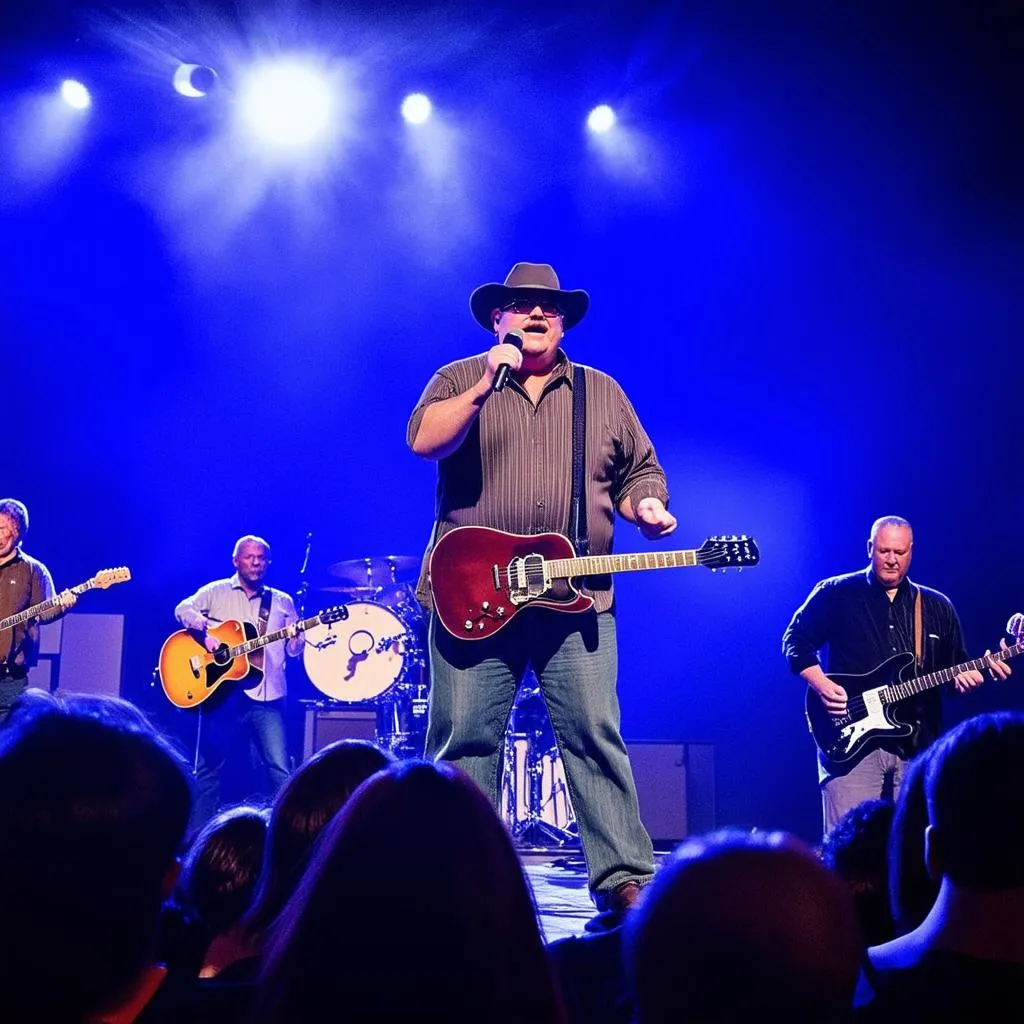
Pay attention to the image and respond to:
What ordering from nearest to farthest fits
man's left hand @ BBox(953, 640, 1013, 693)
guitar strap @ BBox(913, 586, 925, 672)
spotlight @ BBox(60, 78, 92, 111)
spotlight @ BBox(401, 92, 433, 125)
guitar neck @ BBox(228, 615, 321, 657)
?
1. man's left hand @ BBox(953, 640, 1013, 693)
2. guitar strap @ BBox(913, 586, 925, 672)
3. guitar neck @ BBox(228, 615, 321, 657)
4. spotlight @ BBox(60, 78, 92, 111)
5. spotlight @ BBox(401, 92, 433, 125)

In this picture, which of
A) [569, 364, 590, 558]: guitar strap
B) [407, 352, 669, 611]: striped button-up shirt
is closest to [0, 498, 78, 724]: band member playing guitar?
[407, 352, 669, 611]: striped button-up shirt

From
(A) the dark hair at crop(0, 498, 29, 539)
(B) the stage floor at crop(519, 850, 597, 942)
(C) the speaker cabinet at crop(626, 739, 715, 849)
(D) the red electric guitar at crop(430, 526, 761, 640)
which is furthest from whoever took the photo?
(C) the speaker cabinet at crop(626, 739, 715, 849)

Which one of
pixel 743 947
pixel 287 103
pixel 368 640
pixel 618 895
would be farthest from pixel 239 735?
pixel 743 947

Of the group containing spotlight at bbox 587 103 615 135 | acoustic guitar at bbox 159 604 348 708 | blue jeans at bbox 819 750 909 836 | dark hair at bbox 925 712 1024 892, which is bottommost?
dark hair at bbox 925 712 1024 892

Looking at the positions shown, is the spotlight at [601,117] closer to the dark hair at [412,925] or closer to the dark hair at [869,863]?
the dark hair at [869,863]

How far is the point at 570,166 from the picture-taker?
11.6m

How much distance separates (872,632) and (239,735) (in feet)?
17.9

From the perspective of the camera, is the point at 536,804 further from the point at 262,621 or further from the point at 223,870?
the point at 223,870

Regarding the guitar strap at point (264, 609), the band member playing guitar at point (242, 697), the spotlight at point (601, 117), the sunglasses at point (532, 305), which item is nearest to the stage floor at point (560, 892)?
the sunglasses at point (532, 305)

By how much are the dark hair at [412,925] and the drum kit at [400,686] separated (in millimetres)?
7891

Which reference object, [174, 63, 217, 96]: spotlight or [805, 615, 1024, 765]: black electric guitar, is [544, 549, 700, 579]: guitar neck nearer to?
[805, 615, 1024, 765]: black electric guitar

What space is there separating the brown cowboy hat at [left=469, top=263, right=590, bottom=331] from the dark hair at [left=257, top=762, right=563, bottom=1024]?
3.39 meters

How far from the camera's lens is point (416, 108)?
38.1 feet

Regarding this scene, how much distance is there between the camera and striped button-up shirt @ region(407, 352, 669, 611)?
4.47 metres
